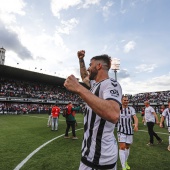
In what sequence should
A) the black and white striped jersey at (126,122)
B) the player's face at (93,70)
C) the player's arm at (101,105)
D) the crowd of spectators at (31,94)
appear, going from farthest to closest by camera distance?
1. the crowd of spectators at (31,94)
2. the black and white striped jersey at (126,122)
3. the player's face at (93,70)
4. the player's arm at (101,105)

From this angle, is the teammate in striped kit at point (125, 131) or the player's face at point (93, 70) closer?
the player's face at point (93, 70)

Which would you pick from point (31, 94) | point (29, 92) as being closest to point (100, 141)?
point (31, 94)

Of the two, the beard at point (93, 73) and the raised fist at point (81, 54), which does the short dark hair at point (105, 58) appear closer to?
the beard at point (93, 73)

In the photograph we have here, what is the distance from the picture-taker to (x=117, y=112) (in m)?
1.79

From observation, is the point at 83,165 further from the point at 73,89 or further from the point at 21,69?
the point at 21,69

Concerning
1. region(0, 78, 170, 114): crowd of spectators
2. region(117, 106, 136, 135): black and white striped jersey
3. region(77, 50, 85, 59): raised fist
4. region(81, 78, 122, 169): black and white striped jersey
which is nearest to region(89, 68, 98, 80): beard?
region(81, 78, 122, 169): black and white striped jersey

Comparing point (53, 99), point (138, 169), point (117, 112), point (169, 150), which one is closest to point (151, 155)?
point (169, 150)

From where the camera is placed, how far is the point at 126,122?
646cm

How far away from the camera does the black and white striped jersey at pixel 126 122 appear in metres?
6.30

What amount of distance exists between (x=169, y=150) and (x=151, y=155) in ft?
4.64

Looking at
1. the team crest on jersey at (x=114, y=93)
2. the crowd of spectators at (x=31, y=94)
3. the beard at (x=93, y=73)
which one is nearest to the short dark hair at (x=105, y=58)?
the beard at (x=93, y=73)

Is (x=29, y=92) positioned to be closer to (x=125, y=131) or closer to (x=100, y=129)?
(x=125, y=131)

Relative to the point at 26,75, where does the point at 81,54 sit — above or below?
below

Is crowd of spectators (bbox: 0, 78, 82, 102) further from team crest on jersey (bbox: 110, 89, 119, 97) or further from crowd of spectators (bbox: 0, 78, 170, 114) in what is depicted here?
team crest on jersey (bbox: 110, 89, 119, 97)
